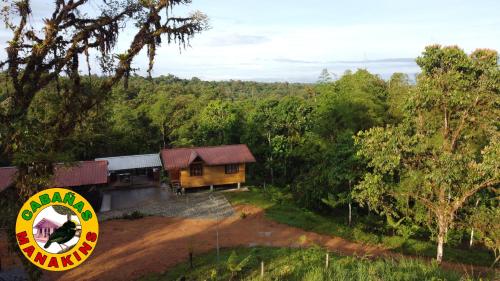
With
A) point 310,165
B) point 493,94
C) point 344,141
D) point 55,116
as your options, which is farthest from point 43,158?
point 310,165

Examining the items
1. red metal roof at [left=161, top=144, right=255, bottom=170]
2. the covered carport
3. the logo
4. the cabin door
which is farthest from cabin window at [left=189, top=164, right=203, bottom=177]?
the logo

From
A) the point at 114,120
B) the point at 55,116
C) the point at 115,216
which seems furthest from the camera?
the point at 114,120

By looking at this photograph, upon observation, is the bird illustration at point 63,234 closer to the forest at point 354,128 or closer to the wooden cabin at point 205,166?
the forest at point 354,128

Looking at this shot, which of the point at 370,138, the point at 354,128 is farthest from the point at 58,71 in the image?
the point at 354,128

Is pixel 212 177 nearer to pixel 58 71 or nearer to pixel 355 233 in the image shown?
pixel 355 233

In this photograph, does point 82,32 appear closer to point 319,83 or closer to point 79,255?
point 79,255

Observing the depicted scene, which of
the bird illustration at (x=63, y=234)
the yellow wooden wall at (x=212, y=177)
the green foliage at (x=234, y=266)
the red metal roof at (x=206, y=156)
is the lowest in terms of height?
the green foliage at (x=234, y=266)

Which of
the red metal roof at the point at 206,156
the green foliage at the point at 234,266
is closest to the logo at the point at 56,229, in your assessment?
the green foliage at the point at 234,266
